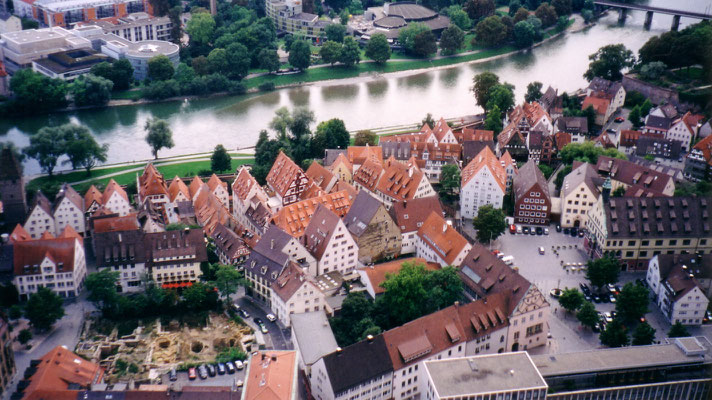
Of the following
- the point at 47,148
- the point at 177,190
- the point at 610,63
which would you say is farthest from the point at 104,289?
the point at 610,63

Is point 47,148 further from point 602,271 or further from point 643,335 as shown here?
point 643,335

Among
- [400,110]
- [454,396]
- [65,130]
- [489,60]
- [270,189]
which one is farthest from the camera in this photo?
[489,60]

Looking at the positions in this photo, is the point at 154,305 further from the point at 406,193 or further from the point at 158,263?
the point at 406,193

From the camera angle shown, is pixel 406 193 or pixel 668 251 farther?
pixel 406 193

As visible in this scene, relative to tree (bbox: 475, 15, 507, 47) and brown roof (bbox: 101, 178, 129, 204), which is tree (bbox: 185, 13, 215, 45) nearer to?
tree (bbox: 475, 15, 507, 47)

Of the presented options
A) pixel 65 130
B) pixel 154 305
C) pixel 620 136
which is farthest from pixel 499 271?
pixel 65 130

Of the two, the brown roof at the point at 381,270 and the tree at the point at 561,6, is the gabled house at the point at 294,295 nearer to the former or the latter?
the brown roof at the point at 381,270

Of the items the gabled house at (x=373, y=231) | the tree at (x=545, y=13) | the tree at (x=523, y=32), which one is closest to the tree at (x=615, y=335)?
the gabled house at (x=373, y=231)

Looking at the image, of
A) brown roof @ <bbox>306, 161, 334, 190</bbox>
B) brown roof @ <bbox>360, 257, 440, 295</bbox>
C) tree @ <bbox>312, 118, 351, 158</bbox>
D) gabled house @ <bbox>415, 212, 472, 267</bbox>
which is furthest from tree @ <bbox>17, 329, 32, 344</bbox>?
tree @ <bbox>312, 118, 351, 158</bbox>
